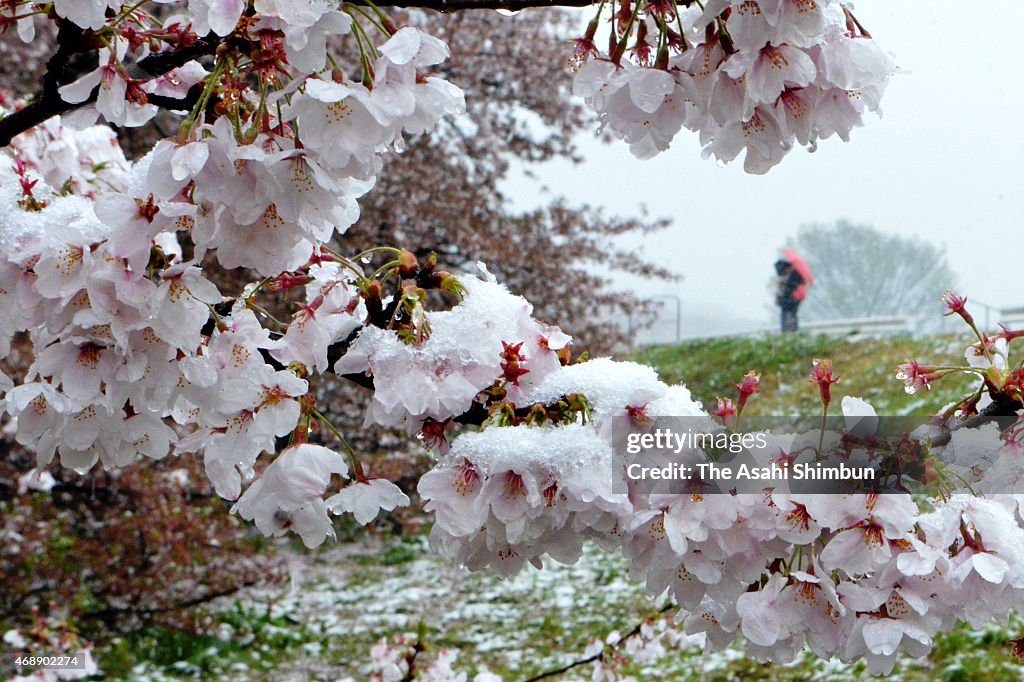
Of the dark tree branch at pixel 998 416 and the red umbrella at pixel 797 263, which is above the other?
the red umbrella at pixel 797 263

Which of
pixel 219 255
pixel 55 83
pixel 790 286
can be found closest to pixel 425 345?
pixel 219 255

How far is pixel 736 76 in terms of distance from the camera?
0.94 m

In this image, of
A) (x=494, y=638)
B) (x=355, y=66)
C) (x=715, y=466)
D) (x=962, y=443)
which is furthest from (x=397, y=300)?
(x=355, y=66)

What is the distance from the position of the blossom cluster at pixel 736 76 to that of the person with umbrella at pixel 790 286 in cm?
1250

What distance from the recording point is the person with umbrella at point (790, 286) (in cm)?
1350

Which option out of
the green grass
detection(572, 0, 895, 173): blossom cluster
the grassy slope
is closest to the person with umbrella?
the green grass

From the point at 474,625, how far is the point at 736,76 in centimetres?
517

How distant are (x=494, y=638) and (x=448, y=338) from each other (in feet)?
15.4

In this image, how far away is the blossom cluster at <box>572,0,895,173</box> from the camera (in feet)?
2.94

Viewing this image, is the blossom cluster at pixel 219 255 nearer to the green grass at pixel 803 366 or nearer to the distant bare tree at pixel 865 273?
the green grass at pixel 803 366

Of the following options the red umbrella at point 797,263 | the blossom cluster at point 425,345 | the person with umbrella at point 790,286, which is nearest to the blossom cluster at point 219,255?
the blossom cluster at point 425,345

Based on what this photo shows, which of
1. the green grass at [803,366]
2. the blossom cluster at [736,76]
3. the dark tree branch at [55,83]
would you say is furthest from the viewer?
the green grass at [803,366]

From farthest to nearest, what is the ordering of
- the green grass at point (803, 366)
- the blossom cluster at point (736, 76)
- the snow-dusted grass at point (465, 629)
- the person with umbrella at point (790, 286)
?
the person with umbrella at point (790, 286), the green grass at point (803, 366), the snow-dusted grass at point (465, 629), the blossom cluster at point (736, 76)

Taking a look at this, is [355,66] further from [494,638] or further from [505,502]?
[505,502]
